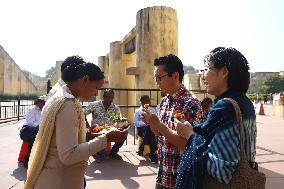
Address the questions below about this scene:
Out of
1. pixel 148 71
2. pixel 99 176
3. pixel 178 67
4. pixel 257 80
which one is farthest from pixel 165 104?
pixel 257 80

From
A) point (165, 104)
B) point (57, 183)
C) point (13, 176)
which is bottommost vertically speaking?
point (13, 176)

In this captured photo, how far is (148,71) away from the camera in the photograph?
30.8ft

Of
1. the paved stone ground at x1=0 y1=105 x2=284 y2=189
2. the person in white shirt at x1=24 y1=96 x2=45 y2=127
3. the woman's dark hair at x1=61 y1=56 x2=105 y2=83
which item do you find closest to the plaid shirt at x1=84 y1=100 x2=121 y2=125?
the paved stone ground at x1=0 y1=105 x2=284 y2=189

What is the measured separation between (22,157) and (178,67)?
5.39m

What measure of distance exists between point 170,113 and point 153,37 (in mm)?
6754

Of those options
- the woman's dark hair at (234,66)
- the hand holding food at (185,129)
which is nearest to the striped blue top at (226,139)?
the woman's dark hair at (234,66)

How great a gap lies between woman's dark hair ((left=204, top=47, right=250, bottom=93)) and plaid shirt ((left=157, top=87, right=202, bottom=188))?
2.41 ft

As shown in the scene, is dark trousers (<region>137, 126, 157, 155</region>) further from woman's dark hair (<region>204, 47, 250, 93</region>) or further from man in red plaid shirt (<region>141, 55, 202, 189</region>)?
woman's dark hair (<region>204, 47, 250, 93</region>)

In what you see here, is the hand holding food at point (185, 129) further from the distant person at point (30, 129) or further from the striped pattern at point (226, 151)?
the distant person at point (30, 129)

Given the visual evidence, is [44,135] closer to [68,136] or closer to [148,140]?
[68,136]

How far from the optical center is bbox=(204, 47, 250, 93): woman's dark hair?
5.89 feet

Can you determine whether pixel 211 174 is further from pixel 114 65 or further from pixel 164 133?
pixel 114 65

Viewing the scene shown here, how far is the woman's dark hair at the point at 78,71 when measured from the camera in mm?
2359

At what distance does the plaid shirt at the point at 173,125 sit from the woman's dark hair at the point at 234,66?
733mm
